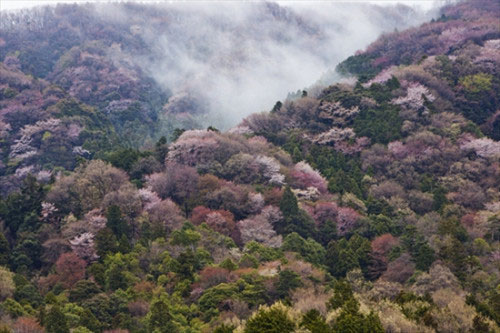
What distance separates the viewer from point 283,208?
5531 cm

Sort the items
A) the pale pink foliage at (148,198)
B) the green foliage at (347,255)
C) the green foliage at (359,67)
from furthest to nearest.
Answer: the green foliage at (359,67)
the pale pink foliage at (148,198)
the green foliage at (347,255)

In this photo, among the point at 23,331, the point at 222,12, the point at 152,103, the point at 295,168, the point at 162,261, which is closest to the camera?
the point at 23,331

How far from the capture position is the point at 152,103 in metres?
117

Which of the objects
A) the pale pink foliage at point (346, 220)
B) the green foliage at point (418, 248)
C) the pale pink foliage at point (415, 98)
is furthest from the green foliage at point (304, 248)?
the pale pink foliage at point (415, 98)

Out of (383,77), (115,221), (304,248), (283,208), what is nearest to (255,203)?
(283,208)

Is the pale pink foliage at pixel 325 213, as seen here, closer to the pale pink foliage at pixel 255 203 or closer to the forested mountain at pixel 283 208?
the forested mountain at pixel 283 208

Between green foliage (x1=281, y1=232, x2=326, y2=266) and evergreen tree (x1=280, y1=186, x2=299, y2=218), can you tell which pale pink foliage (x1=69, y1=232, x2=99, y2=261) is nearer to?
green foliage (x1=281, y1=232, x2=326, y2=266)

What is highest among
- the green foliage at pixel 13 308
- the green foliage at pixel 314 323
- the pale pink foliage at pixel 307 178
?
the pale pink foliage at pixel 307 178

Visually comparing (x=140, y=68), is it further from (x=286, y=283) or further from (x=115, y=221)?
(x=286, y=283)

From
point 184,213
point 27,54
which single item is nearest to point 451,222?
point 184,213

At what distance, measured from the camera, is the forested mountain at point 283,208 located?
3884 centimetres

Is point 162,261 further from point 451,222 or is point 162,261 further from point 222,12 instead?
point 222,12

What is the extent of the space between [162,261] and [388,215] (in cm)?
2050

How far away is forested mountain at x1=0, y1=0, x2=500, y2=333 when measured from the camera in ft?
127
